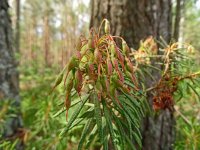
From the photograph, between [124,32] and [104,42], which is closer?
[104,42]

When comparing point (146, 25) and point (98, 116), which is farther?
point (146, 25)

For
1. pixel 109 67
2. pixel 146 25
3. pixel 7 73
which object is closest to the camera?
pixel 109 67

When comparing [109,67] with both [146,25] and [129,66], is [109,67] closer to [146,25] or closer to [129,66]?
[129,66]

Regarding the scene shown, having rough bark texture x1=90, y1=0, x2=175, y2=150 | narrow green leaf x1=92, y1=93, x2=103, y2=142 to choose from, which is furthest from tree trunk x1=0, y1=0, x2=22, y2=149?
narrow green leaf x1=92, y1=93, x2=103, y2=142

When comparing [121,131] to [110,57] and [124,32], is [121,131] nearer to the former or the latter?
[110,57]

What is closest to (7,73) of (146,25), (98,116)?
(146,25)

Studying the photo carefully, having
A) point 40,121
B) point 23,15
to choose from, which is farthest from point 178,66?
point 23,15

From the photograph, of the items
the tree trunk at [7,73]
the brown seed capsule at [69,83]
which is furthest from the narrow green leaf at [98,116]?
the tree trunk at [7,73]

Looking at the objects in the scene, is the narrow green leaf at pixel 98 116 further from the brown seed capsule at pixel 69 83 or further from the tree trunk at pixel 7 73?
the tree trunk at pixel 7 73

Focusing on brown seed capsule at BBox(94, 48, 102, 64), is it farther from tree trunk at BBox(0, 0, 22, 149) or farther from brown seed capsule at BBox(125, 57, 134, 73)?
tree trunk at BBox(0, 0, 22, 149)
